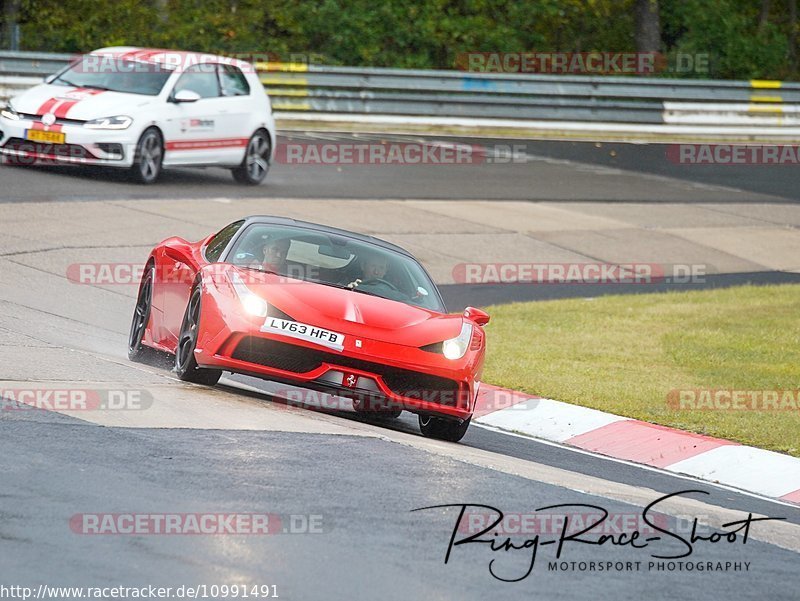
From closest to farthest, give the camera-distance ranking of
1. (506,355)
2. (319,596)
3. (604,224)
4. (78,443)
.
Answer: (319,596) → (78,443) → (506,355) → (604,224)

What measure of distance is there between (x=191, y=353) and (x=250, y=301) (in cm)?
56

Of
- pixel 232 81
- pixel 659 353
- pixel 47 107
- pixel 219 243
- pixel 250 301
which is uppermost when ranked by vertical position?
pixel 232 81

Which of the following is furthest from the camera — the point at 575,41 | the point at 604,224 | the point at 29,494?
the point at 575,41

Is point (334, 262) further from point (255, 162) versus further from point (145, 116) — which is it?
point (255, 162)

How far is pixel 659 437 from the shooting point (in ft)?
34.2

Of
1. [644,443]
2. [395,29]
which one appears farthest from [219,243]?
[395,29]

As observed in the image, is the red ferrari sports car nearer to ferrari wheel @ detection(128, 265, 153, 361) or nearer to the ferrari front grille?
the ferrari front grille

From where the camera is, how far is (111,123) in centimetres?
1867

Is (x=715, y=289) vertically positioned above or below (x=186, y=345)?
below

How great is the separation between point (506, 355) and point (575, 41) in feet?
85.5

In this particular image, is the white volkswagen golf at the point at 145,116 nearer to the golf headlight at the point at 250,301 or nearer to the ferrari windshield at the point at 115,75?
the ferrari windshield at the point at 115,75

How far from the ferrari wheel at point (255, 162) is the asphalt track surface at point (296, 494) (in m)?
10.0

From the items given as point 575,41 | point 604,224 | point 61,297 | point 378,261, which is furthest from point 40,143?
point 575,41

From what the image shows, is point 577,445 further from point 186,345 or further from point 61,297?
point 61,297
